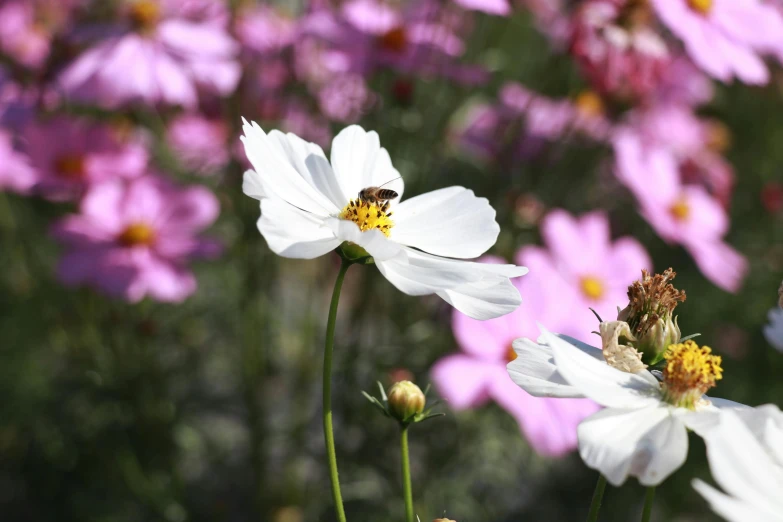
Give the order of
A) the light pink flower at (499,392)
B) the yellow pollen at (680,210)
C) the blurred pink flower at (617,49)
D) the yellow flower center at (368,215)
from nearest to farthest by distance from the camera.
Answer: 1. the yellow flower center at (368,215)
2. the light pink flower at (499,392)
3. the blurred pink flower at (617,49)
4. the yellow pollen at (680,210)

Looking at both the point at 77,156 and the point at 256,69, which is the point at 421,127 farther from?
the point at 77,156

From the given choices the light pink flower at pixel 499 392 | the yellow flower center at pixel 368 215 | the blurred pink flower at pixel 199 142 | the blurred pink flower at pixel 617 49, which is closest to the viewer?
the yellow flower center at pixel 368 215

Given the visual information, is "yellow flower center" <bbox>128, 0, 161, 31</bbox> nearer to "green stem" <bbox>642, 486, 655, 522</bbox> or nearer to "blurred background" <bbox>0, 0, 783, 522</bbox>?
"blurred background" <bbox>0, 0, 783, 522</bbox>

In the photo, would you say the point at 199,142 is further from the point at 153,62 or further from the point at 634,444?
the point at 634,444

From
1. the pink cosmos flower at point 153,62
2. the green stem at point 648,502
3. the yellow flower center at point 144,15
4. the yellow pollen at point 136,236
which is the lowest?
the yellow pollen at point 136,236

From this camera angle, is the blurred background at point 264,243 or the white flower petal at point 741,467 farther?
the blurred background at point 264,243

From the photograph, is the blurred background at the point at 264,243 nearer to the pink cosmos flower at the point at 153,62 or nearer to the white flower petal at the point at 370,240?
the pink cosmos flower at the point at 153,62

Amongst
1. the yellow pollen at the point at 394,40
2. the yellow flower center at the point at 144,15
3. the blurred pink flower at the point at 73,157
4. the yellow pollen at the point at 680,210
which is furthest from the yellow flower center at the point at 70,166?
the yellow pollen at the point at 680,210
